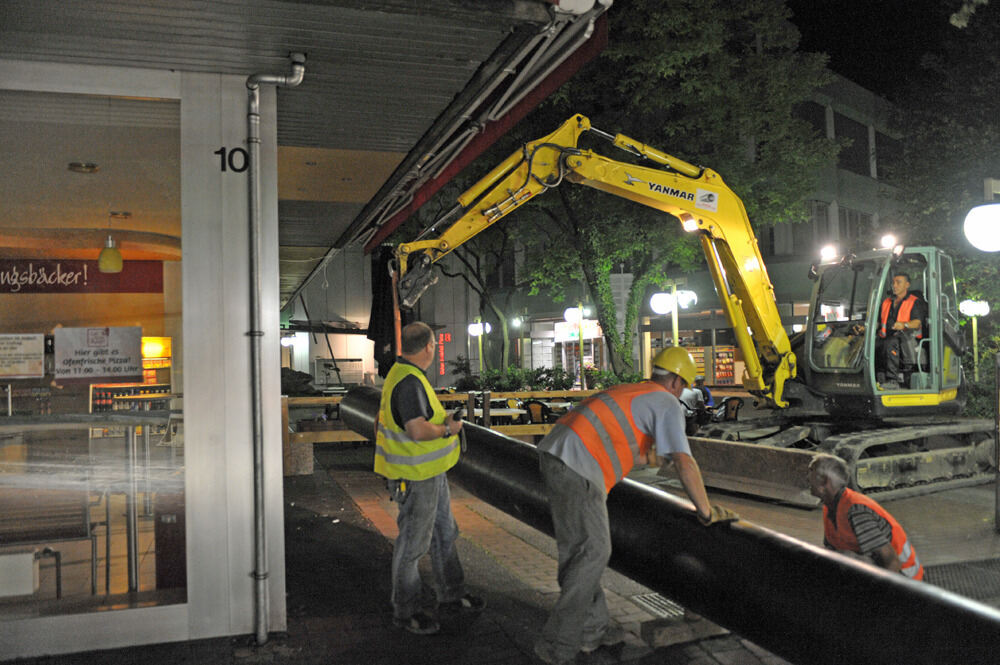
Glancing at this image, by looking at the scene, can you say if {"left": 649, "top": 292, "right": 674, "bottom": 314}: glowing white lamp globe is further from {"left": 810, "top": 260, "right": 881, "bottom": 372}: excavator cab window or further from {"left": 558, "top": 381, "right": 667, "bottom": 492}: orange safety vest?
{"left": 558, "top": 381, "right": 667, "bottom": 492}: orange safety vest

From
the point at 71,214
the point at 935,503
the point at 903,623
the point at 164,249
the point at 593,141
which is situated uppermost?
the point at 593,141

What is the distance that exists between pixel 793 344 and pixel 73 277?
31.5 feet

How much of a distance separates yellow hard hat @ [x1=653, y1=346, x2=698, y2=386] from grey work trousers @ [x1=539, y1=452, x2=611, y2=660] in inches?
30.5

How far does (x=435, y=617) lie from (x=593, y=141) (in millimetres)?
14931

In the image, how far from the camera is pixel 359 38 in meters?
4.71

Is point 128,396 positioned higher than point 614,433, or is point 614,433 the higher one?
point 128,396

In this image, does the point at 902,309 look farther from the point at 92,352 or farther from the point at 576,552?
the point at 92,352

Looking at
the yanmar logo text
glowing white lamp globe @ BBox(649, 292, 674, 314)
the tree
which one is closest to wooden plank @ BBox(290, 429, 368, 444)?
the yanmar logo text

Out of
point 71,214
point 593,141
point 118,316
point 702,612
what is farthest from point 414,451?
point 593,141

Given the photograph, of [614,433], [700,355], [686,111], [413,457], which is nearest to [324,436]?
[413,457]

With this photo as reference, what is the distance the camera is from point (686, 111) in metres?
18.3

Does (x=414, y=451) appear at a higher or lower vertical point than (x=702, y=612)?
higher

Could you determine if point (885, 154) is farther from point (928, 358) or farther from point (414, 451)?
point (414, 451)

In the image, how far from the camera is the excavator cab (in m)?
10.7
